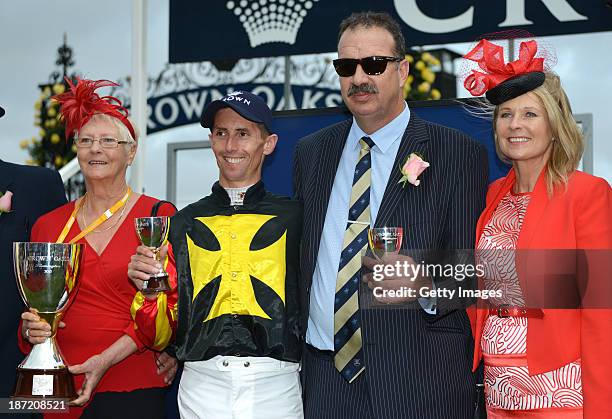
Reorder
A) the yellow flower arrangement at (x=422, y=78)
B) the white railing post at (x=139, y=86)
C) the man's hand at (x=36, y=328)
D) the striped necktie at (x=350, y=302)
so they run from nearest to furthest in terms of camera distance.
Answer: the striped necktie at (x=350, y=302) → the man's hand at (x=36, y=328) → the white railing post at (x=139, y=86) → the yellow flower arrangement at (x=422, y=78)

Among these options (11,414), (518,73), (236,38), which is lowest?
(11,414)

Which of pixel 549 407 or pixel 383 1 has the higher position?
pixel 383 1

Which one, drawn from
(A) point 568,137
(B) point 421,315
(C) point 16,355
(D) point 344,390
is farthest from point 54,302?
(A) point 568,137

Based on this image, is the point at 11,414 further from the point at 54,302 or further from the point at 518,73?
the point at 518,73

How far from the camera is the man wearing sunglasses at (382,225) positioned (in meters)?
3.45

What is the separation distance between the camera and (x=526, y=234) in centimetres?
322

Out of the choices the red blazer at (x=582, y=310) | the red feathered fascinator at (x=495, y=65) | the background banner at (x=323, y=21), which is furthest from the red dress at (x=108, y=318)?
the background banner at (x=323, y=21)

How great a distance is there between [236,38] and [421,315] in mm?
4166

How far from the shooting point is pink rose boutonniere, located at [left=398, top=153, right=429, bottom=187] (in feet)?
11.5

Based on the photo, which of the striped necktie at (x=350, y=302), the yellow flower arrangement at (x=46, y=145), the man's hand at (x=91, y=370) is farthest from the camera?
the yellow flower arrangement at (x=46, y=145)

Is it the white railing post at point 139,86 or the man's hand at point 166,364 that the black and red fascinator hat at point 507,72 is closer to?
the man's hand at point 166,364

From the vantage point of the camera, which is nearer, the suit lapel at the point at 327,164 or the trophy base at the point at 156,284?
the trophy base at the point at 156,284

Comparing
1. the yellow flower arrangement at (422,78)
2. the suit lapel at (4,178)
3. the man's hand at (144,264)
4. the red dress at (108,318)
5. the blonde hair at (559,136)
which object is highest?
the yellow flower arrangement at (422,78)

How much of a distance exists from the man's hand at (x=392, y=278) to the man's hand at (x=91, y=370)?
1284 mm
